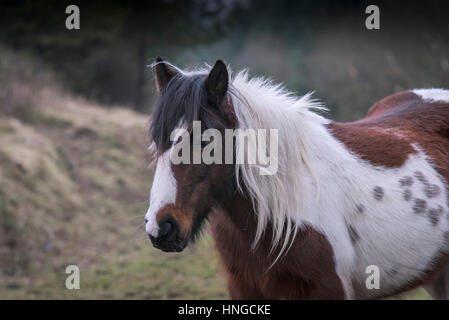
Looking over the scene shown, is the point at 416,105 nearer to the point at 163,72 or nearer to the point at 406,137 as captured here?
the point at 406,137

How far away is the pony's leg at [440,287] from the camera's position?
354cm

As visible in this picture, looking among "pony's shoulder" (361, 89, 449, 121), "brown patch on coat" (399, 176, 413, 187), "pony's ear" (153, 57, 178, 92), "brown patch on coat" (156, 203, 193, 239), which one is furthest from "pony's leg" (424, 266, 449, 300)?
"pony's ear" (153, 57, 178, 92)

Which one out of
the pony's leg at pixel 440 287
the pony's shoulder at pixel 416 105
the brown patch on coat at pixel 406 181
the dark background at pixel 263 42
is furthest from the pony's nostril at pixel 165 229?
the dark background at pixel 263 42

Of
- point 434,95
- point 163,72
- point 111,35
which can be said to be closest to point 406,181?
point 434,95

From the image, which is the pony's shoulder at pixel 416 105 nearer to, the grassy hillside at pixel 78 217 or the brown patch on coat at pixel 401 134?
the brown patch on coat at pixel 401 134

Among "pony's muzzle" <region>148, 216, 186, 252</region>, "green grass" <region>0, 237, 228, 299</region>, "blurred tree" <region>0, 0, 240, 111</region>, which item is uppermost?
"blurred tree" <region>0, 0, 240, 111</region>

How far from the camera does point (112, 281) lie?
5.41 m

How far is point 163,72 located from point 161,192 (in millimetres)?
772

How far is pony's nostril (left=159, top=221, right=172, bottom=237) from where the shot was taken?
2.14 metres

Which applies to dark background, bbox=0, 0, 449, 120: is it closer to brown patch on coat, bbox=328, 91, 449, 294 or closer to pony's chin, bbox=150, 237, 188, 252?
brown patch on coat, bbox=328, 91, 449, 294

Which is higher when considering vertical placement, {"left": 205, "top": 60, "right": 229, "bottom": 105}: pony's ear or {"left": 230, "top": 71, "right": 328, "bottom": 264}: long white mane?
{"left": 205, "top": 60, "right": 229, "bottom": 105}: pony's ear

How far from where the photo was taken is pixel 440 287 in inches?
142

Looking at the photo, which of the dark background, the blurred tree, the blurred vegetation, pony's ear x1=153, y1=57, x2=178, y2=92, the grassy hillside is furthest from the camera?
the blurred tree
